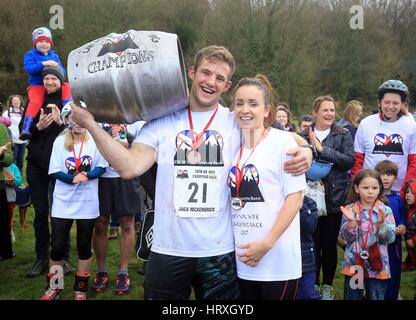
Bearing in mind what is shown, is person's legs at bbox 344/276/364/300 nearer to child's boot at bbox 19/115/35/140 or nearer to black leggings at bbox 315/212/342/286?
black leggings at bbox 315/212/342/286

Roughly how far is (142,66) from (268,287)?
137 centimetres

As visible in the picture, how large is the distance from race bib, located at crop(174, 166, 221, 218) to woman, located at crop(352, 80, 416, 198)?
9.13 feet

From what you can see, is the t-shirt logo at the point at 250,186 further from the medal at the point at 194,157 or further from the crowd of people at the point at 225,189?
the medal at the point at 194,157

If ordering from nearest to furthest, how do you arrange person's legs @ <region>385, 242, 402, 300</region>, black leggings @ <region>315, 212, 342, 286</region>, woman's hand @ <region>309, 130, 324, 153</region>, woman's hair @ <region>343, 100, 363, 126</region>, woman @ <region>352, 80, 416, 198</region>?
person's legs @ <region>385, 242, 402, 300</region> < woman's hand @ <region>309, 130, 324, 153</region> < black leggings @ <region>315, 212, 342, 286</region> < woman @ <region>352, 80, 416, 198</region> < woman's hair @ <region>343, 100, 363, 126</region>

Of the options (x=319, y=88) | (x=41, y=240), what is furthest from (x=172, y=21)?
(x=41, y=240)

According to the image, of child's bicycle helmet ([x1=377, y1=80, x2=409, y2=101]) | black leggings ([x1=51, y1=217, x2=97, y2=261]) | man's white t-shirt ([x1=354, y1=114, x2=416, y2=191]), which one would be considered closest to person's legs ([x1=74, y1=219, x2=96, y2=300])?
black leggings ([x1=51, y1=217, x2=97, y2=261])

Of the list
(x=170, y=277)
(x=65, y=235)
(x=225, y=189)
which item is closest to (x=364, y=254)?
(x=225, y=189)

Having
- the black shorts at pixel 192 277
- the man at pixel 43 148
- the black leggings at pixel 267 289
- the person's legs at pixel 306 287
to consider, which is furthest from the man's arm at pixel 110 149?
the man at pixel 43 148

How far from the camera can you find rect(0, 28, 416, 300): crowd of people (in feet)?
8.13

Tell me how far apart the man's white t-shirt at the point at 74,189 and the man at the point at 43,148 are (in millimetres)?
558

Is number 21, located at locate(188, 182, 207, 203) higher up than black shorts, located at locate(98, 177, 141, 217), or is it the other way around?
number 21, located at locate(188, 182, 207, 203)

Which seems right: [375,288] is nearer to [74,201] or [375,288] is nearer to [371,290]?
[371,290]

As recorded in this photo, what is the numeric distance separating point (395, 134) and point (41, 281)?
412cm

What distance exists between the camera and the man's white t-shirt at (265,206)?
2.47 m
